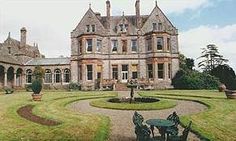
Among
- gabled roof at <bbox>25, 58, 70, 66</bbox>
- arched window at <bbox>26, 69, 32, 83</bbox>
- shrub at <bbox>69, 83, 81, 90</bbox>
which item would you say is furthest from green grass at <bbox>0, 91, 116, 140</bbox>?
arched window at <bbox>26, 69, 32, 83</bbox>

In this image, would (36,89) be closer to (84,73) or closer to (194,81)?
(84,73)

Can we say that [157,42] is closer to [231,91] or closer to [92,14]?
[92,14]

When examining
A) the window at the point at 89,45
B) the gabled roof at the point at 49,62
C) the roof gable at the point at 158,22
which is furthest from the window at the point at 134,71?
the gabled roof at the point at 49,62

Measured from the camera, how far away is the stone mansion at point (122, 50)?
41.0 m

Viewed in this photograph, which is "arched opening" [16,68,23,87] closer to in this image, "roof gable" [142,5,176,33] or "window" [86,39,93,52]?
"window" [86,39,93,52]

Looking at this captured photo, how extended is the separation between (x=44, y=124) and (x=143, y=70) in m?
30.7

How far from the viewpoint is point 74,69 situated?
1695 inches

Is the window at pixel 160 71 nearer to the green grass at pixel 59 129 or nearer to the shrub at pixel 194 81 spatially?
the shrub at pixel 194 81

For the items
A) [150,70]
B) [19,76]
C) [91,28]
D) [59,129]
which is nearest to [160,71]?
[150,70]

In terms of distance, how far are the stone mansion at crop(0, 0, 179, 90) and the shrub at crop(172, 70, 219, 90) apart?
4.80ft

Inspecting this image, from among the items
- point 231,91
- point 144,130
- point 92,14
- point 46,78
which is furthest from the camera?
point 46,78

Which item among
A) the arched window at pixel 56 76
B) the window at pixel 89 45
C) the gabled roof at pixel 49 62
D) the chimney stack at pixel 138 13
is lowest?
the arched window at pixel 56 76

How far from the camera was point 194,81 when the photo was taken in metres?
39.4

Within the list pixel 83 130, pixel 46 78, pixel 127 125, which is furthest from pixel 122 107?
pixel 46 78
